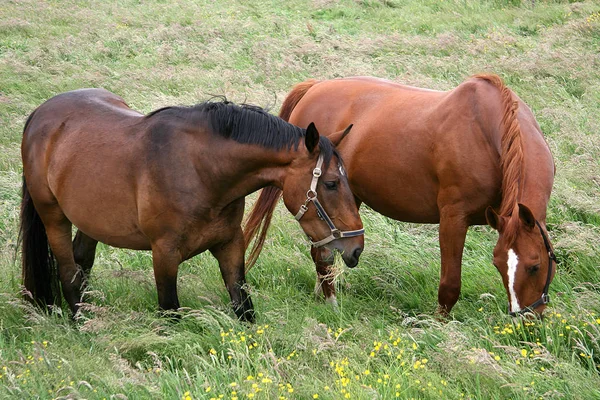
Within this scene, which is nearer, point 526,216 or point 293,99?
point 526,216

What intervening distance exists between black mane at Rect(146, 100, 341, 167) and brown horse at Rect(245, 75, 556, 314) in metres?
0.70

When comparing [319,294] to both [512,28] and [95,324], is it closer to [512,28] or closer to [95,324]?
→ [95,324]

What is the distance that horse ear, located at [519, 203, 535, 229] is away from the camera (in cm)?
374

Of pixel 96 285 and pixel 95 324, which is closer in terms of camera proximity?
pixel 95 324

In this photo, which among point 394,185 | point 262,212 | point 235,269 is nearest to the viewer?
point 235,269

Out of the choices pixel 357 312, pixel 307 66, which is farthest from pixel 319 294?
pixel 307 66

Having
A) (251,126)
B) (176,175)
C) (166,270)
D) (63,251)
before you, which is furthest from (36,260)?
(251,126)

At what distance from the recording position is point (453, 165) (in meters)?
4.64

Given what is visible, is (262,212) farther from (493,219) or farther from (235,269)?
(493,219)

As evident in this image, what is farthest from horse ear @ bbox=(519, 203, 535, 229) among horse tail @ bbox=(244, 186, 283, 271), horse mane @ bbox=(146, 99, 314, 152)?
horse tail @ bbox=(244, 186, 283, 271)

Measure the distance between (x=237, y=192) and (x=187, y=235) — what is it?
16.0 inches

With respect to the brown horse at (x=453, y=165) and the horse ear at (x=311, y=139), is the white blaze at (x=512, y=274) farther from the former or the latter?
the horse ear at (x=311, y=139)

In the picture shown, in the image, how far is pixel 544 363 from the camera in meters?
3.70

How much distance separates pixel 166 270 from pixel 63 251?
1.14 metres
